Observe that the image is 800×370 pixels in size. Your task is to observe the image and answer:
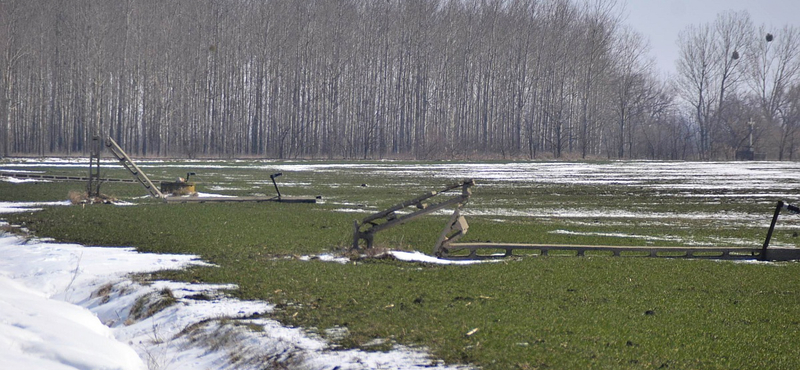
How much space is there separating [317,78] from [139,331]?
74.3 metres

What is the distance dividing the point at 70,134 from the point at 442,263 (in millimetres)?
73989

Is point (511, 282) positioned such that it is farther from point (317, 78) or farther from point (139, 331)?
point (317, 78)

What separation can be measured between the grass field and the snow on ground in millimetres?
432

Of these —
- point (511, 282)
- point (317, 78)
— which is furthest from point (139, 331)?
point (317, 78)

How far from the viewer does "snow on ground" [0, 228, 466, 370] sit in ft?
27.1

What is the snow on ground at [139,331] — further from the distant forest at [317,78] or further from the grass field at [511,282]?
the distant forest at [317,78]

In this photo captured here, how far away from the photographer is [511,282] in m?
12.1

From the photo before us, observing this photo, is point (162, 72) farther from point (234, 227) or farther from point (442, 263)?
point (442, 263)

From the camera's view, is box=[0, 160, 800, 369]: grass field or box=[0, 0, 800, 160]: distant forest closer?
box=[0, 160, 800, 369]: grass field

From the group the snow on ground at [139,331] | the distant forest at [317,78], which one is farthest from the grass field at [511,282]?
the distant forest at [317,78]

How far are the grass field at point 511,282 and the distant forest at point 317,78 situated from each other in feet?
181

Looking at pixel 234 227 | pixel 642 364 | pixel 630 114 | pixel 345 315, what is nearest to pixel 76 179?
pixel 234 227

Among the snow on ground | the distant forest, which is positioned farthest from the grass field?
the distant forest

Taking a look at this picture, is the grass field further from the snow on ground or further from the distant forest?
the distant forest
